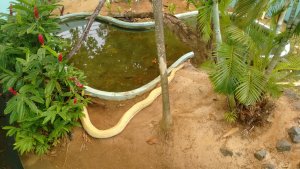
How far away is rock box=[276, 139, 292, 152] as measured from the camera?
Answer: 388 cm

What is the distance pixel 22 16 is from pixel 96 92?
1.49 m

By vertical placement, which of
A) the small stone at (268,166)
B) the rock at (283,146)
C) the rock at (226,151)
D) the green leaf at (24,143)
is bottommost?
the small stone at (268,166)

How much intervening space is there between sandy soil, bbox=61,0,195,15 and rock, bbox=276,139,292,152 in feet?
13.6

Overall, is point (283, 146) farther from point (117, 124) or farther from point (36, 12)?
point (36, 12)

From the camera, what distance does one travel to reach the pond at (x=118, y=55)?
5.20m

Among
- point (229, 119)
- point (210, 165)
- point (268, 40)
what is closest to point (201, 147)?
point (210, 165)

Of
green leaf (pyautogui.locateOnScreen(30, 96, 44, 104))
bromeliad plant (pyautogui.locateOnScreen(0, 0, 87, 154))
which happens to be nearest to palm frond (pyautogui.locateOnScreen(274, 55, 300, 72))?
bromeliad plant (pyautogui.locateOnScreen(0, 0, 87, 154))

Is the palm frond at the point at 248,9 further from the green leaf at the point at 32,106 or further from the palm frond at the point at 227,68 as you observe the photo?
the green leaf at the point at 32,106

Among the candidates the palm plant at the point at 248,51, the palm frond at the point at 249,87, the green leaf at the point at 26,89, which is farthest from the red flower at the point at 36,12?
the palm frond at the point at 249,87

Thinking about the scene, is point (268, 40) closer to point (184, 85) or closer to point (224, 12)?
point (224, 12)

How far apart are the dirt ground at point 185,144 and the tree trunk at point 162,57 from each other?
266 millimetres

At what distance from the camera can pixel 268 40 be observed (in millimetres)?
3785

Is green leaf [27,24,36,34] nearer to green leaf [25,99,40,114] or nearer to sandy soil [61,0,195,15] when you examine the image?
green leaf [25,99,40,114]

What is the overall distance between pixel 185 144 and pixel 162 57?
1251mm
